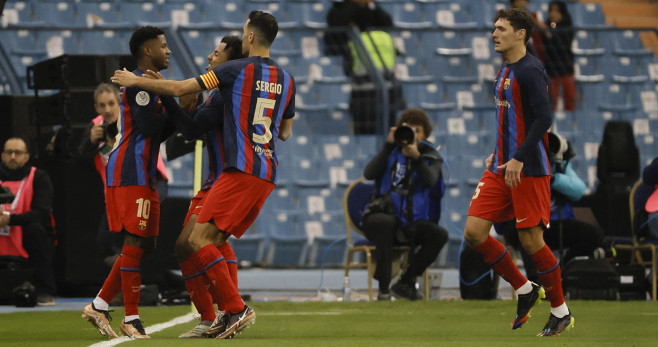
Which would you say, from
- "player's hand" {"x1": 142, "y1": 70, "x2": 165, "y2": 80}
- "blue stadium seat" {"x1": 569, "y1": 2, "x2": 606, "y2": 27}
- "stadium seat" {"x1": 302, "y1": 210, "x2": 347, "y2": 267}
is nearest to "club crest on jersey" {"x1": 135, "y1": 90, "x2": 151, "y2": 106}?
"player's hand" {"x1": 142, "y1": 70, "x2": 165, "y2": 80}

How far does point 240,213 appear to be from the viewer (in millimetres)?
6863

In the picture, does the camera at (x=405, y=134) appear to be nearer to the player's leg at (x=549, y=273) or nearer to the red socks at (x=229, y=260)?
the player's leg at (x=549, y=273)

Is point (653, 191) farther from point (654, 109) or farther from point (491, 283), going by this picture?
point (654, 109)

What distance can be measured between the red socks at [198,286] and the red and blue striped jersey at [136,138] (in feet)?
1.94

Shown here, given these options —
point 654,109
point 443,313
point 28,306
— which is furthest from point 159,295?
point 654,109

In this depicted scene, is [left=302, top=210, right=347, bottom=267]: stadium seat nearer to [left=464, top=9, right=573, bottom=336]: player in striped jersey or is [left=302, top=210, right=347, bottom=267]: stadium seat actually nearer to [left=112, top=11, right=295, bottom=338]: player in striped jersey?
[left=464, top=9, right=573, bottom=336]: player in striped jersey

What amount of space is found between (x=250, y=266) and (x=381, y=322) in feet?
20.9

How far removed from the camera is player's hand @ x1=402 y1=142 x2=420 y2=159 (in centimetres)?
1139

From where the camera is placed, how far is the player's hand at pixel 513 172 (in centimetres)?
725

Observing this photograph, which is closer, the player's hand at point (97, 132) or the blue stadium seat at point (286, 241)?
the player's hand at point (97, 132)

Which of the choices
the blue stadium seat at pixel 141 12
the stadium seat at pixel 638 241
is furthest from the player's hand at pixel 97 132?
the blue stadium seat at pixel 141 12

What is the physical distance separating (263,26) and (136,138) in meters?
1.06

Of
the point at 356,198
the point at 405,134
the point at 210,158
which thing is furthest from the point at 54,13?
the point at 210,158

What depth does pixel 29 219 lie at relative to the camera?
11445mm
